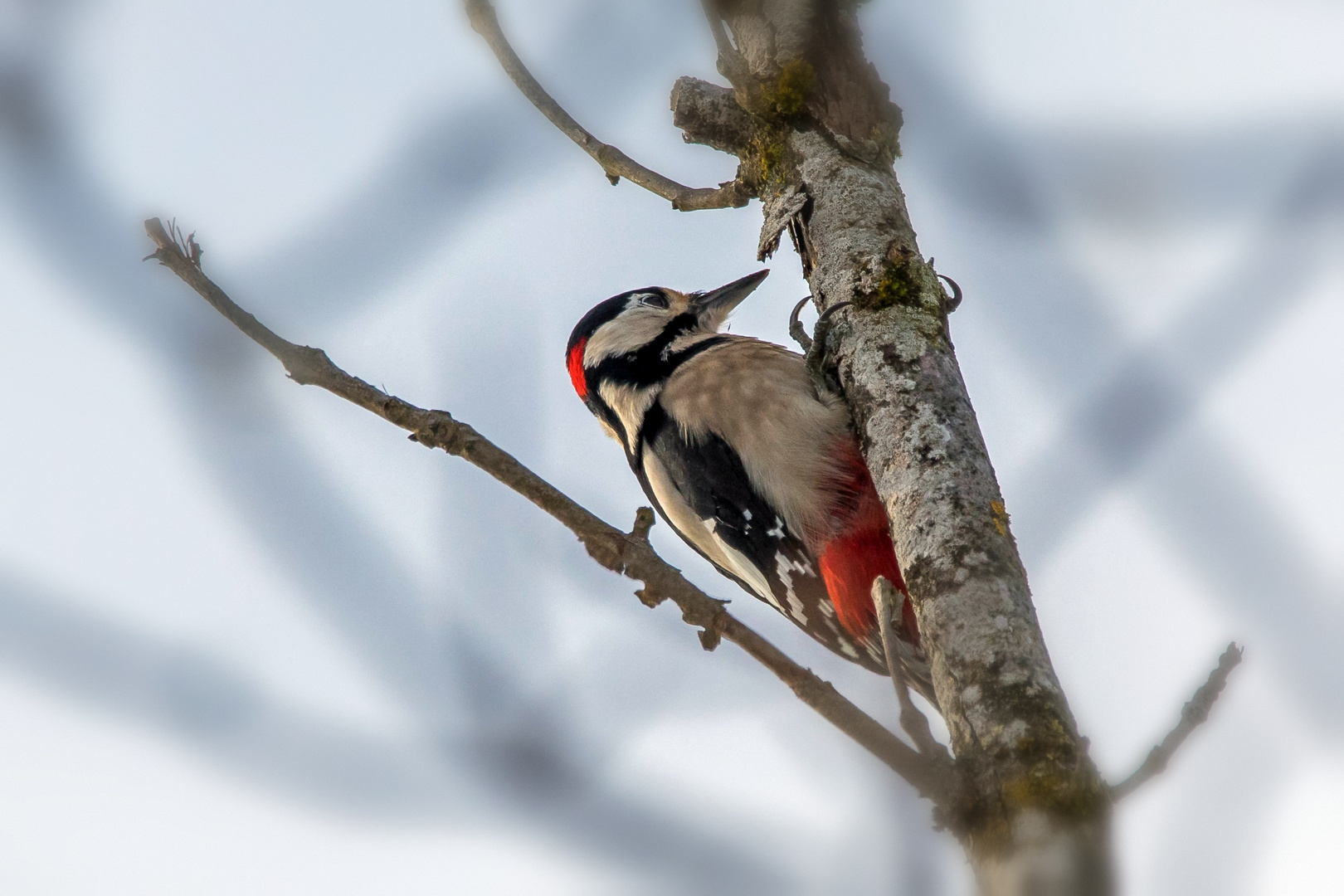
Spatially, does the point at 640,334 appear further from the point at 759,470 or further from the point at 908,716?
the point at 908,716

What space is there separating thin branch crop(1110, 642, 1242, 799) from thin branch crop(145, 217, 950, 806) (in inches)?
30.1

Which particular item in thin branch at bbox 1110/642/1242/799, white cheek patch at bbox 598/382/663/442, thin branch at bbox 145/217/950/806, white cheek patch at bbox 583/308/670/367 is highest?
white cheek patch at bbox 583/308/670/367

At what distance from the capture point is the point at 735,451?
315 cm

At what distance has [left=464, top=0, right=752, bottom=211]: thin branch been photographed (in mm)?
2680

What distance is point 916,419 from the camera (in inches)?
74.4

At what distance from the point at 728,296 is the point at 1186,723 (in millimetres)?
2891

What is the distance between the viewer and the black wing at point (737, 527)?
10.3 feet

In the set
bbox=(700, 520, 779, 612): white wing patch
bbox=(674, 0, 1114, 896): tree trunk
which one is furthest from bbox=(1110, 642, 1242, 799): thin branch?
bbox=(700, 520, 779, 612): white wing patch

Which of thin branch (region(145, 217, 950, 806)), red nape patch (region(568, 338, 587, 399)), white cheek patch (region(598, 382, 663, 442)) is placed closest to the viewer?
thin branch (region(145, 217, 950, 806))

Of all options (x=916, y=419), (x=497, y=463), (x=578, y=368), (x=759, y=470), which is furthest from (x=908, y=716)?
(x=578, y=368)

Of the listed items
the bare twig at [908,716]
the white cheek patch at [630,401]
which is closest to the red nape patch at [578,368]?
the white cheek patch at [630,401]

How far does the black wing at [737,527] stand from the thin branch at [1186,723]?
1.73 m

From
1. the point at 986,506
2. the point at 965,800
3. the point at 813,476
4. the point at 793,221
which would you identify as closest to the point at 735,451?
the point at 813,476

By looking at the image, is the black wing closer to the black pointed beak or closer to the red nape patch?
the red nape patch
